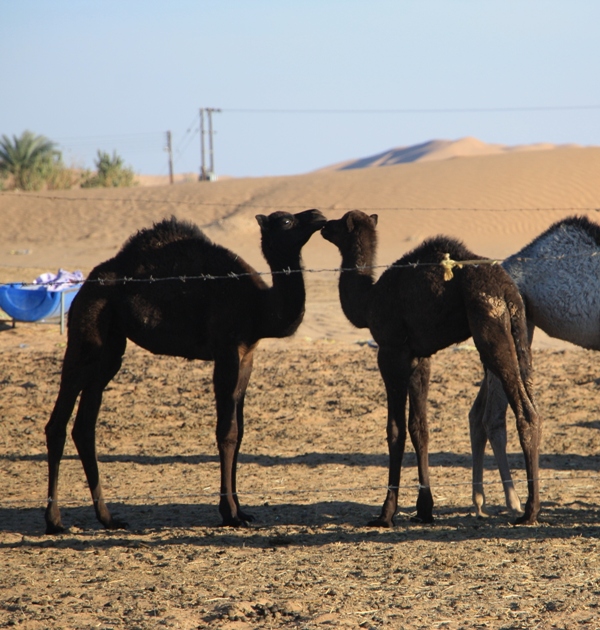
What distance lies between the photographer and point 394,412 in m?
6.25

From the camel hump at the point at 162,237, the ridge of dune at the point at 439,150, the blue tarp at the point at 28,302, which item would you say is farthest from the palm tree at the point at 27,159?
the ridge of dune at the point at 439,150

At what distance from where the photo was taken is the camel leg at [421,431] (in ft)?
20.9

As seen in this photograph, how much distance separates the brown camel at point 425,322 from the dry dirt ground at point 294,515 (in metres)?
0.48

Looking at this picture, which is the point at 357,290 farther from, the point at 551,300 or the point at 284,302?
the point at 551,300

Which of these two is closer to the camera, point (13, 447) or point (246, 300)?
point (246, 300)

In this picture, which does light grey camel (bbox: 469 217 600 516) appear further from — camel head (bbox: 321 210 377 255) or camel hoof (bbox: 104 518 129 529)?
camel hoof (bbox: 104 518 129 529)

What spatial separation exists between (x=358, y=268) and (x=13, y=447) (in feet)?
15.3

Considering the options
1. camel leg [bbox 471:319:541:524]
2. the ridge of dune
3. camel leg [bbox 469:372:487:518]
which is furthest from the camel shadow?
the ridge of dune

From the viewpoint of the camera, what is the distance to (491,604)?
4.65 metres

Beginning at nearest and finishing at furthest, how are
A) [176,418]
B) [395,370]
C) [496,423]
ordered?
[395,370]
[496,423]
[176,418]

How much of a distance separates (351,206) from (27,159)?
2139 cm

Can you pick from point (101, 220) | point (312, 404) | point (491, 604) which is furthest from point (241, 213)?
point (491, 604)

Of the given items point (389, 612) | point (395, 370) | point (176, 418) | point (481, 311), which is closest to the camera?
point (389, 612)

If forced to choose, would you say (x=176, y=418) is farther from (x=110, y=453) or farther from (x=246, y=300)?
(x=246, y=300)
